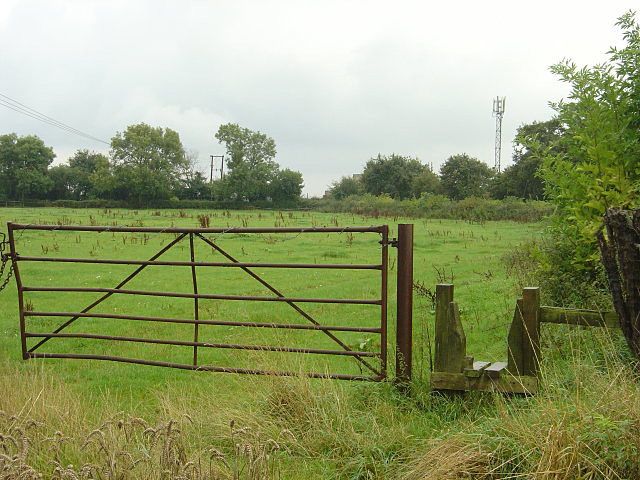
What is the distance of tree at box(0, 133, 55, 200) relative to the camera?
81062 millimetres

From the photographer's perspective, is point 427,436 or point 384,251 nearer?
point 427,436

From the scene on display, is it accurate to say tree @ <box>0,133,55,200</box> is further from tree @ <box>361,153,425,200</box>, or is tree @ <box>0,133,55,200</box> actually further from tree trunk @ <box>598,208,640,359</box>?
tree trunk @ <box>598,208,640,359</box>

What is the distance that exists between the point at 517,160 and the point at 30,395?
62917mm

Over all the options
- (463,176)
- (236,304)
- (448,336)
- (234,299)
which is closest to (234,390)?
(234,299)

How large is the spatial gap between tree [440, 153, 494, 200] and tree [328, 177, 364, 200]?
13157 mm

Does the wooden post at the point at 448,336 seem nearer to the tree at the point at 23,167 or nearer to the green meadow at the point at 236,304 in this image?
the green meadow at the point at 236,304

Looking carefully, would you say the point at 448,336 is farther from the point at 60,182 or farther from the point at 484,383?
the point at 60,182

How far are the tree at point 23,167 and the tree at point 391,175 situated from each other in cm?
4182

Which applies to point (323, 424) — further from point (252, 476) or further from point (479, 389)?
point (479, 389)

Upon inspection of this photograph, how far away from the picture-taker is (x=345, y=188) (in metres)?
88.1

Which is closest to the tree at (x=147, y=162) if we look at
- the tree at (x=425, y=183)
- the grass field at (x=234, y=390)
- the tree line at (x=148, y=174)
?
the tree line at (x=148, y=174)

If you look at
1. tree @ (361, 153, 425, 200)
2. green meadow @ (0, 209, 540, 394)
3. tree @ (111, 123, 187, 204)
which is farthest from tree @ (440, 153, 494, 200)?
green meadow @ (0, 209, 540, 394)

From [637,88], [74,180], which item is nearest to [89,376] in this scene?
[637,88]

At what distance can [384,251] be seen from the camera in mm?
5828
